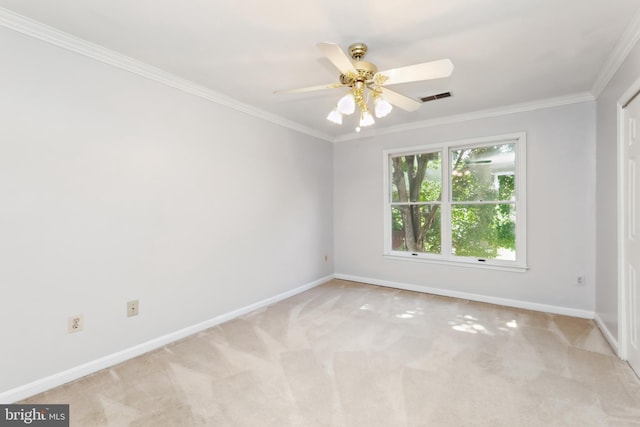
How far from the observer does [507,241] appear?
12.4 feet

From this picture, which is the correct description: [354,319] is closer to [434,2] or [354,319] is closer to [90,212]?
[90,212]

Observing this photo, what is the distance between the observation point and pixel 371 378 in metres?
2.17

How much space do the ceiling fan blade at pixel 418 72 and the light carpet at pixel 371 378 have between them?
2.04 meters

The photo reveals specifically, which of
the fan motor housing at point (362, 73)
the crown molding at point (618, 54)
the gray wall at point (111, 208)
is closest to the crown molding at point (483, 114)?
the crown molding at point (618, 54)

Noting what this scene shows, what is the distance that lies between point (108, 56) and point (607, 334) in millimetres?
4800

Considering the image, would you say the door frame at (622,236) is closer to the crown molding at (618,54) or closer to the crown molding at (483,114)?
the crown molding at (618,54)

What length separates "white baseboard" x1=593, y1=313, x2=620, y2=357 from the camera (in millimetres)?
2510

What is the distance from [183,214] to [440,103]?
9.91 feet

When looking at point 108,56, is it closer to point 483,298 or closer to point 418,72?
point 418,72

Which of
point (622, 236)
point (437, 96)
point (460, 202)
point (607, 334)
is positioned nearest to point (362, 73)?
point (437, 96)

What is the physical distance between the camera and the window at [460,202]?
12.3 ft

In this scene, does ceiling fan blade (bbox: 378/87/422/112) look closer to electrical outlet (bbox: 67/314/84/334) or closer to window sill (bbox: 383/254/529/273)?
window sill (bbox: 383/254/529/273)

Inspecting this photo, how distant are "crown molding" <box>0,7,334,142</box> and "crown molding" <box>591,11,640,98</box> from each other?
3.22 meters

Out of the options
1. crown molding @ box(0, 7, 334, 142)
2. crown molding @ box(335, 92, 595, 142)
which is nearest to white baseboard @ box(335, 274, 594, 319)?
crown molding @ box(335, 92, 595, 142)
